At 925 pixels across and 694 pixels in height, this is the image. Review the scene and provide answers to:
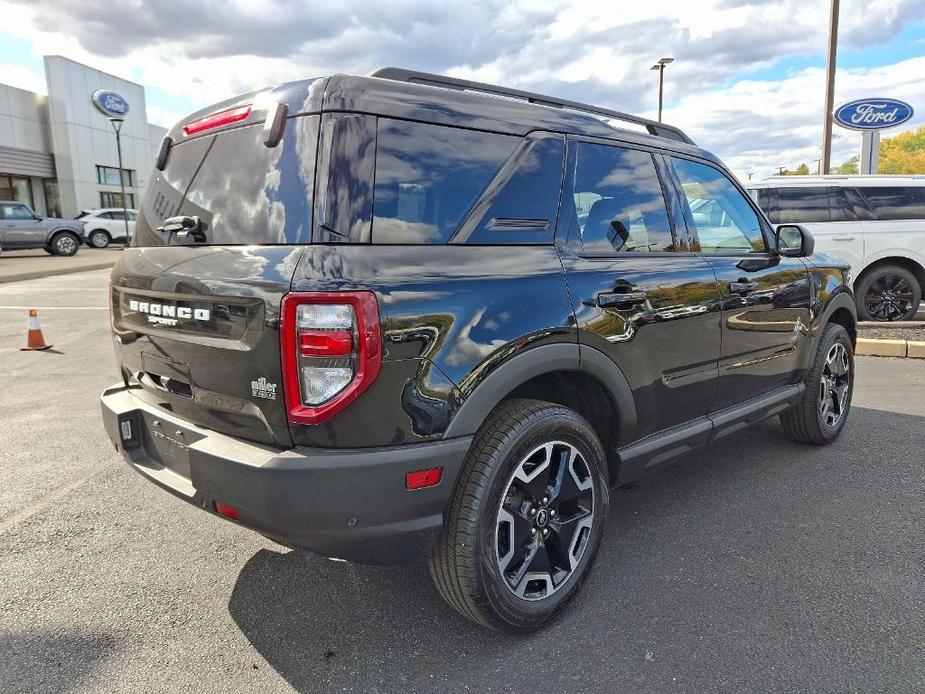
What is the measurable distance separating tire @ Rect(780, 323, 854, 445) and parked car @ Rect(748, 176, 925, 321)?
465cm

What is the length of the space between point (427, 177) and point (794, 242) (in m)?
2.57

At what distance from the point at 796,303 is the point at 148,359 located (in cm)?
344

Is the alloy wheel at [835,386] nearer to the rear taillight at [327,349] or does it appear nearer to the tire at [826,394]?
the tire at [826,394]

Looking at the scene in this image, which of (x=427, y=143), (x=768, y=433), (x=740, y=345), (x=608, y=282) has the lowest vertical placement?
(x=768, y=433)

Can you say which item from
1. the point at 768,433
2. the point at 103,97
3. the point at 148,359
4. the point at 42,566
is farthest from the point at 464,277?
the point at 103,97

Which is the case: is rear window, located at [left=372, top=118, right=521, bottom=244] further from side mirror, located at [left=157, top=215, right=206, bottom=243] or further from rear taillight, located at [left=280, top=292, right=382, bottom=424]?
side mirror, located at [left=157, top=215, right=206, bottom=243]

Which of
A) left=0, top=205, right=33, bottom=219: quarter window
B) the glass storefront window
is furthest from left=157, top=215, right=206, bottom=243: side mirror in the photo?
the glass storefront window

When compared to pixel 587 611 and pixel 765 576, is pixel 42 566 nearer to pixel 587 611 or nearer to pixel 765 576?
pixel 587 611

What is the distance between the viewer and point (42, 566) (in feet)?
9.54

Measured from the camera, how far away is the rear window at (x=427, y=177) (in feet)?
7.05

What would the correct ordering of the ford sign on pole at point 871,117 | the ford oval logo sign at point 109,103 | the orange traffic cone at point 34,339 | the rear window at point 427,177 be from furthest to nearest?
the ford oval logo sign at point 109,103, the ford sign on pole at point 871,117, the orange traffic cone at point 34,339, the rear window at point 427,177

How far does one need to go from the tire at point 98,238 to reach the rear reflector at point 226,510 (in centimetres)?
2863

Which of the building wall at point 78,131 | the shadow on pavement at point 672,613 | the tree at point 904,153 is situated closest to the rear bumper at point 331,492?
the shadow on pavement at point 672,613

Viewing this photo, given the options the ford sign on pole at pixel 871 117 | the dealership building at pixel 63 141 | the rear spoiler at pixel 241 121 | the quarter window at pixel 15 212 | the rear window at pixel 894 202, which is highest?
the dealership building at pixel 63 141
